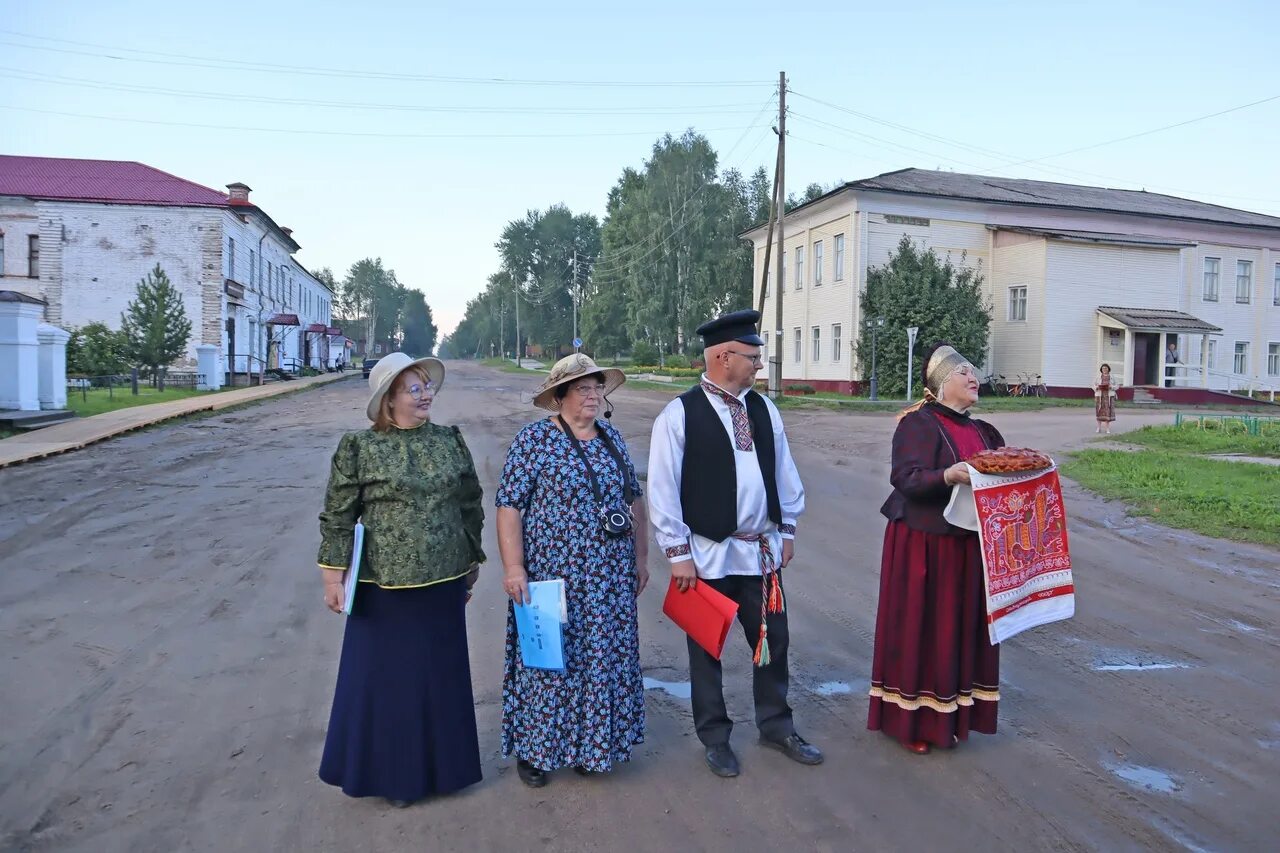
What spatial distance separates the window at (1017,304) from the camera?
35594mm

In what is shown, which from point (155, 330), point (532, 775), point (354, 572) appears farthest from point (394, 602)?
point (155, 330)

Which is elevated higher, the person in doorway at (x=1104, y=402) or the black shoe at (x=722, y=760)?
the person in doorway at (x=1104, y=402)

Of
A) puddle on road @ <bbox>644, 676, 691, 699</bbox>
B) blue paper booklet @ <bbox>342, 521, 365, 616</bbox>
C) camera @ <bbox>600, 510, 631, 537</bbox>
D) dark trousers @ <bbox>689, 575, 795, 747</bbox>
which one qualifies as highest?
camera @ <bbox>600, 510, 631, 537</bbox>

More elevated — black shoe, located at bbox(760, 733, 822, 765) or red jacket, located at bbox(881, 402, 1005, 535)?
red jacket, located at bbox(881, 402, 1005, 535)

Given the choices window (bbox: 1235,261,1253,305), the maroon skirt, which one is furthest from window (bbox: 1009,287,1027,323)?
the maroon skirt

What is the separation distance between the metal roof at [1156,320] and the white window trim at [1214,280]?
334cm

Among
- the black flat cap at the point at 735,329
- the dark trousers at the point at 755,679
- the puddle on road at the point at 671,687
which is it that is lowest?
the puddle on road at the point at 671,687

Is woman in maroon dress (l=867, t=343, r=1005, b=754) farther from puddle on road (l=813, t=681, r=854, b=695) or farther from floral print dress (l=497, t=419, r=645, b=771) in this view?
floral print dress (l=497, t=419, r=645, b=771)

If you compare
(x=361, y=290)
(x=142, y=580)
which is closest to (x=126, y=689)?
(x=142, y=580)

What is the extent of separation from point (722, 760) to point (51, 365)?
69.9ft

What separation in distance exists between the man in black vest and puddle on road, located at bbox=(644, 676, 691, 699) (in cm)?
79

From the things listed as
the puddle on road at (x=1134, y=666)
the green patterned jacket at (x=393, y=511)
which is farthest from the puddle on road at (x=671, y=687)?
the puddle on road at (x=1134, y=666)

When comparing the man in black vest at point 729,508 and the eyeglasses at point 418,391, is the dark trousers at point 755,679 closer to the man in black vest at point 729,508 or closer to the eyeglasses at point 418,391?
the man in black vest at point 729,508

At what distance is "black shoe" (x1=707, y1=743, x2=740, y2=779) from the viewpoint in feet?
12.9
